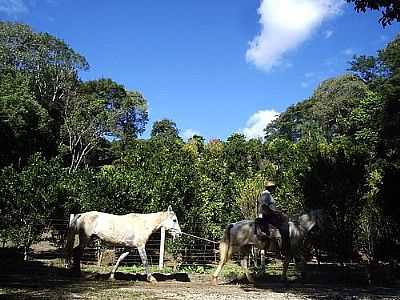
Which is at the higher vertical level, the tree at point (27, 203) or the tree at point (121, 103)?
the tree at point (121, 103)

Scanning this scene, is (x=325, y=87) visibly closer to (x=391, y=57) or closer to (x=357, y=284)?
(x=391, y=57)

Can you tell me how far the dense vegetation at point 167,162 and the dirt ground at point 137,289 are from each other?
12.2ft

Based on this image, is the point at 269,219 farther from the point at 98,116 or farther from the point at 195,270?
the point at 98,116

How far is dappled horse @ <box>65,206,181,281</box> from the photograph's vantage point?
38.4 feet

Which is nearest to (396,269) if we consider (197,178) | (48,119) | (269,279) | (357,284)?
(357,284)

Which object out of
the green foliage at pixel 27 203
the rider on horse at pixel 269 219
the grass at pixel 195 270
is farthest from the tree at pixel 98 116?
the rider on horse at pixel 269 219

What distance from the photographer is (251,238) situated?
11977 millimetres

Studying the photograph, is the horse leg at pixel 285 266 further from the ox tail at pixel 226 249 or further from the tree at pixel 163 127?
the tree at pixel 163 127

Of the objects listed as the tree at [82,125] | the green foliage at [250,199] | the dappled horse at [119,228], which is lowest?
the dappled horse at [119,228]

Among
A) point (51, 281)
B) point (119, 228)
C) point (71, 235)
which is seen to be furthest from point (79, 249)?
point (51, 281)

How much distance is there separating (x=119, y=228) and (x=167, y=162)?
947 cm

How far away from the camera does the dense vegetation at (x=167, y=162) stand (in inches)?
629

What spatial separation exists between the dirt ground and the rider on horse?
4.18 feet

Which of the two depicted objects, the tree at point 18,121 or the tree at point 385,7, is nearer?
the tree at point 385,7
